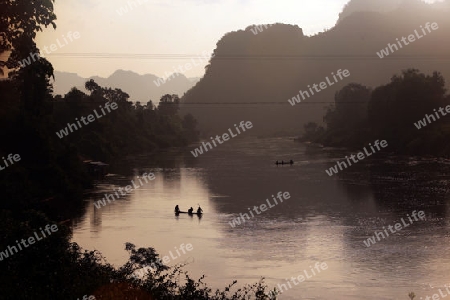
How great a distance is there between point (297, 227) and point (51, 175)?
32001 millimetres

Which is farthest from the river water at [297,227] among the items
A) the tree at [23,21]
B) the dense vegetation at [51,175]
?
the tree at [23,21]

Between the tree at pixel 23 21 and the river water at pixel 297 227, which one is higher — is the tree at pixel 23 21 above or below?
above

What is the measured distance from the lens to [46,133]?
68562 millimetres

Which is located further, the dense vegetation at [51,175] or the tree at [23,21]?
the tree at [23,21]

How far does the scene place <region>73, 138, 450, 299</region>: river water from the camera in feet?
120

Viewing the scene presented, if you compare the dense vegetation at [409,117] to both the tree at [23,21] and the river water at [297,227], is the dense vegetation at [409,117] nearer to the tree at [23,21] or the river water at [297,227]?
the river water at [297,227]

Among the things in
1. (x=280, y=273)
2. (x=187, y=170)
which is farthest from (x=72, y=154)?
(x=280, y=273)

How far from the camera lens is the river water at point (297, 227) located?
36625 millimetres

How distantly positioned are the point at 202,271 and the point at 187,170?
218 ft

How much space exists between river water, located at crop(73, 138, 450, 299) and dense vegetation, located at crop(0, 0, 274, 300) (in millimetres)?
3719

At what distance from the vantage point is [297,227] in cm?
5262

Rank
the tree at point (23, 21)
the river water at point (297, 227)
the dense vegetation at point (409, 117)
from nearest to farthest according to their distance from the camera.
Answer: the tree at point (23, 21) → the river water at point (297, 227) → the dense vegetation at point (409, 117)

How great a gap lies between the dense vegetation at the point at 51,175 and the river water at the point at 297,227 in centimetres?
372

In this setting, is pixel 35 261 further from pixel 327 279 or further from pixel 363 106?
pixel 363 106
